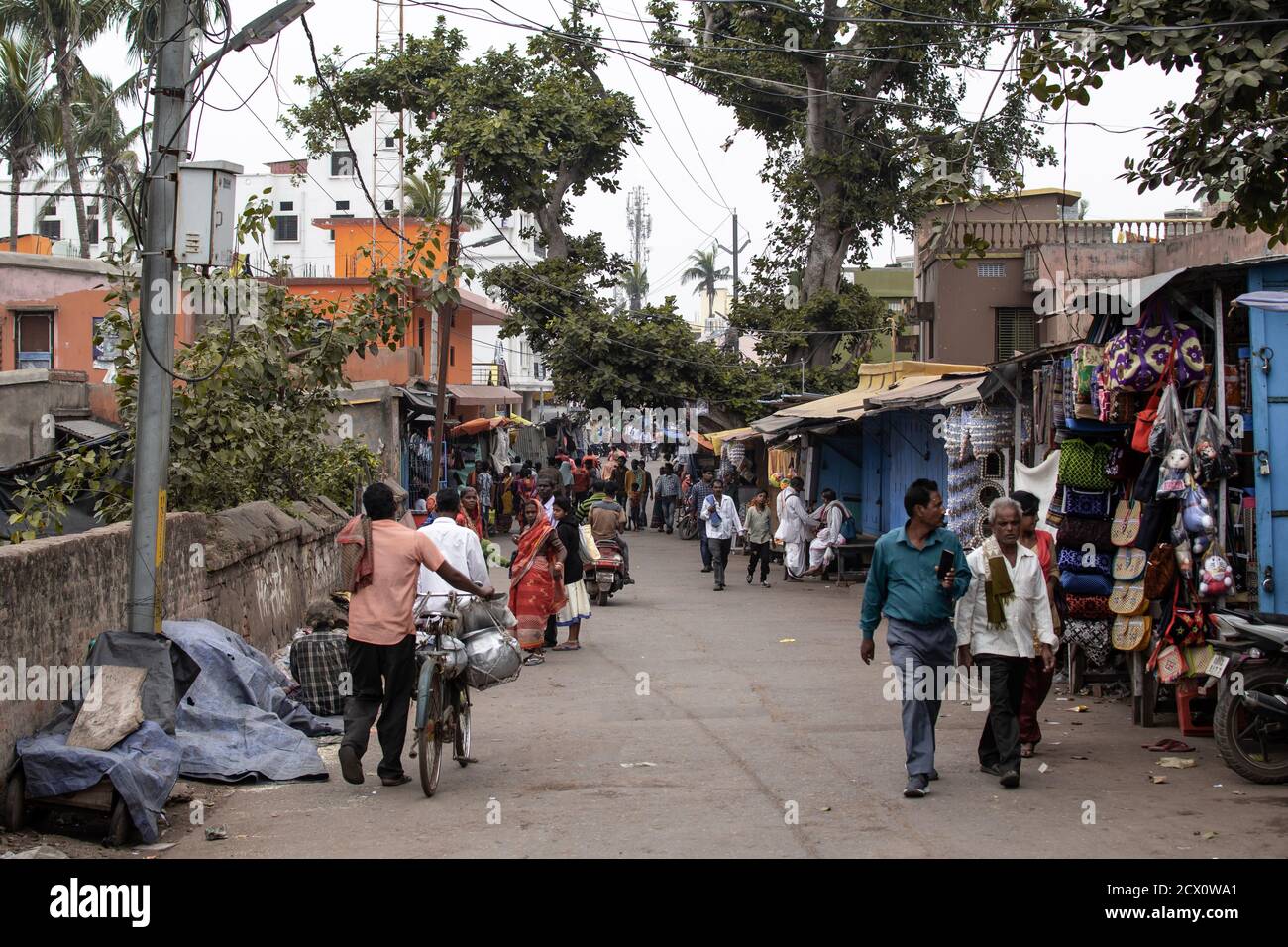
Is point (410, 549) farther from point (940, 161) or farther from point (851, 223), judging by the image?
point (851, 223)

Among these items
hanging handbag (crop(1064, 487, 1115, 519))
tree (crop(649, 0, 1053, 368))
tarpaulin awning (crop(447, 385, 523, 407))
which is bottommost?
hanging handbag (crop(1064, 487, 1115, 519))

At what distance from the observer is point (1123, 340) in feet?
31.5


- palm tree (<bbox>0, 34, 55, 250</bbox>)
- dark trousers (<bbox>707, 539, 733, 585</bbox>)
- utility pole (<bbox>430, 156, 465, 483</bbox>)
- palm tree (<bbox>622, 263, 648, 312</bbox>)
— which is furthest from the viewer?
palm tree (<bbox>622, 263, 648, 312</bbox>)

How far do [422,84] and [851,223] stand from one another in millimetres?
12742

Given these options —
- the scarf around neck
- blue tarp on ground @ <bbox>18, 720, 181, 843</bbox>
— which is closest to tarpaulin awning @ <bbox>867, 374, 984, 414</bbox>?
the scarf around neck

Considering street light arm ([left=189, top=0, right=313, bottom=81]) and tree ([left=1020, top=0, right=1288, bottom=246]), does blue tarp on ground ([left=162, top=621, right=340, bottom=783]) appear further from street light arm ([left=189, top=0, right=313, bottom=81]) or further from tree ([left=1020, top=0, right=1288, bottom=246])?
tree ([left=1020, top=0, right=1288, bottom=246])

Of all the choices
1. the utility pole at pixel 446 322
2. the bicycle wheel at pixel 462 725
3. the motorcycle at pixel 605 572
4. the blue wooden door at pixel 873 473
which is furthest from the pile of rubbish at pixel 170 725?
the blue wooden door at pixel 873 473

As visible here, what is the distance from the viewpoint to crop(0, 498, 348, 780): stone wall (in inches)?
273

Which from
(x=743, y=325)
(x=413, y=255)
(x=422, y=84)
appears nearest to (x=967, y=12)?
(x=743, y=325)

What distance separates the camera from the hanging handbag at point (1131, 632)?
32.0 ft

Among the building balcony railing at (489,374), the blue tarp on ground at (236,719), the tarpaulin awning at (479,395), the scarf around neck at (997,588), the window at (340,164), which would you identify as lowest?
the blue tarp on ground at (236,719)

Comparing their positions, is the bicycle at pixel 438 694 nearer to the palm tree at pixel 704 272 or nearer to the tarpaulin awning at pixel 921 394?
the tarpaulin awning at pixel 921 394

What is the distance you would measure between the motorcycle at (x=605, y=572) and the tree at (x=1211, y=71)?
11296 mm

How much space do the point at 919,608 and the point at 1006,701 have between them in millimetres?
834
